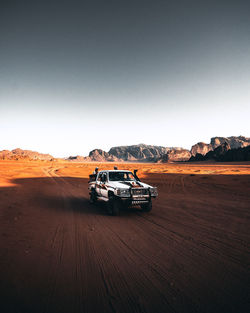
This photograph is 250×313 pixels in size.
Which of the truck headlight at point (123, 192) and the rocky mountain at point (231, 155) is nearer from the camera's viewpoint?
the truck headlight at point (123, 192)

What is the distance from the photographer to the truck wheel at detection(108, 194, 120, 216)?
25.7 feet

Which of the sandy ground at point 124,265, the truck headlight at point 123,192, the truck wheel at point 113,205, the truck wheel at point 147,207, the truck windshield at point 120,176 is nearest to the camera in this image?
the sandy ground at point 124,265

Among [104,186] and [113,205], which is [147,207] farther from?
[104,186]

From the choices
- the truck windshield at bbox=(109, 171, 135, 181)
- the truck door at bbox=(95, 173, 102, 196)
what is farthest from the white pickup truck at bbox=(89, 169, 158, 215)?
the truck door at bbox=(95, 173, 102, 196)

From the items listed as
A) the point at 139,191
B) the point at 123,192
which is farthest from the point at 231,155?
the point at 123,192

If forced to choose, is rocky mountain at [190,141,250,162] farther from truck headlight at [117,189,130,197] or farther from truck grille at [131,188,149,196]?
truck headlight at [117,189,130,197]

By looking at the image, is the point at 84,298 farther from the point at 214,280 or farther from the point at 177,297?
the point at 214,280

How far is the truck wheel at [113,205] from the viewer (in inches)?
308

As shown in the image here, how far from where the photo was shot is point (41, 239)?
5219 millimetres

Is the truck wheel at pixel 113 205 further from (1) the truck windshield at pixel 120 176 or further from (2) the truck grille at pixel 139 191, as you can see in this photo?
(1) the truck windshield at pixel 120 176

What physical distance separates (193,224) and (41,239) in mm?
5172

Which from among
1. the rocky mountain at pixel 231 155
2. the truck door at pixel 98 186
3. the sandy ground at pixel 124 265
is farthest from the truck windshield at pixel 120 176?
the rocky mountain at pixel 231 155

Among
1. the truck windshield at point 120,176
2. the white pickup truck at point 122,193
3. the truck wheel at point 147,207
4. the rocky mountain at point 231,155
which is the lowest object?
the truck wheel at point 147,207

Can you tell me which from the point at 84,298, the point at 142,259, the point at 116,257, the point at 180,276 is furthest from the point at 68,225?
the point at 180,276
